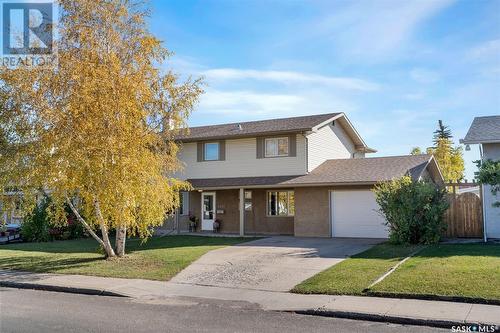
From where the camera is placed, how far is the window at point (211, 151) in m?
25.6

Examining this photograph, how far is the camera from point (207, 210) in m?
26.3

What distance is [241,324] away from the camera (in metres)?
8.42

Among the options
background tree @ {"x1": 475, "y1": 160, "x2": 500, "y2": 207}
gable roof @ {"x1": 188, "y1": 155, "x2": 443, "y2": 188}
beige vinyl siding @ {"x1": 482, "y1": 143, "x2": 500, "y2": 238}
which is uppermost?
gable roof @ {"x1": 188, "y1": 155, "x2": 443, "y2": 188}

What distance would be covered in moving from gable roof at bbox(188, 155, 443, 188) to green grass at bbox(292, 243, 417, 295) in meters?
5.88

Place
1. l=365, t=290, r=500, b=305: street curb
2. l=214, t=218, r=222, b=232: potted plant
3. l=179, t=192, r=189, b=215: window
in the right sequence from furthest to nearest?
l=179, t=192, r=189, b=215: window
l=214, t=218, r=222, b=232: potted plant
l=365, t=290, r=500, b=305: street curb

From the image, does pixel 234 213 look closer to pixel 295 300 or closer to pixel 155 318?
pixel 295 300

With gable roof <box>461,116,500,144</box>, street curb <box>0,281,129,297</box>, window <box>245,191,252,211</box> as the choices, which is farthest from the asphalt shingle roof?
street curb <box>0,281,129,297</box>

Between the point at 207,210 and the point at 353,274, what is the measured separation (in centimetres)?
1508

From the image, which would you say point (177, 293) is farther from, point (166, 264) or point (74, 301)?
point (166, 264)

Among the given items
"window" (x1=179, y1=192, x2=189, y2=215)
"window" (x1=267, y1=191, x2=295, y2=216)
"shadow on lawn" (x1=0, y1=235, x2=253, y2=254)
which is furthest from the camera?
"window" (x1=179, y1=192, x2=189, y2=215)

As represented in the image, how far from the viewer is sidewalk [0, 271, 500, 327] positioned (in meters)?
8.48

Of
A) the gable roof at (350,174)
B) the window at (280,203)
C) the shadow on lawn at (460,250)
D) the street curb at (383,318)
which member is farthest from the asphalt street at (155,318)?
the window at (280,203)

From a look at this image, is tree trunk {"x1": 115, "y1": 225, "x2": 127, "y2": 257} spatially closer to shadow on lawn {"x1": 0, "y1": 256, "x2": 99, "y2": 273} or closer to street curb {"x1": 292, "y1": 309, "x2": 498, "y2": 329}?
shadow on lawn {"x1": 0, "y1": 256, "x2": 99, "y2": 273}

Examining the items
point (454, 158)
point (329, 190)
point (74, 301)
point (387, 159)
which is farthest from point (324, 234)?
point (454, 158)
